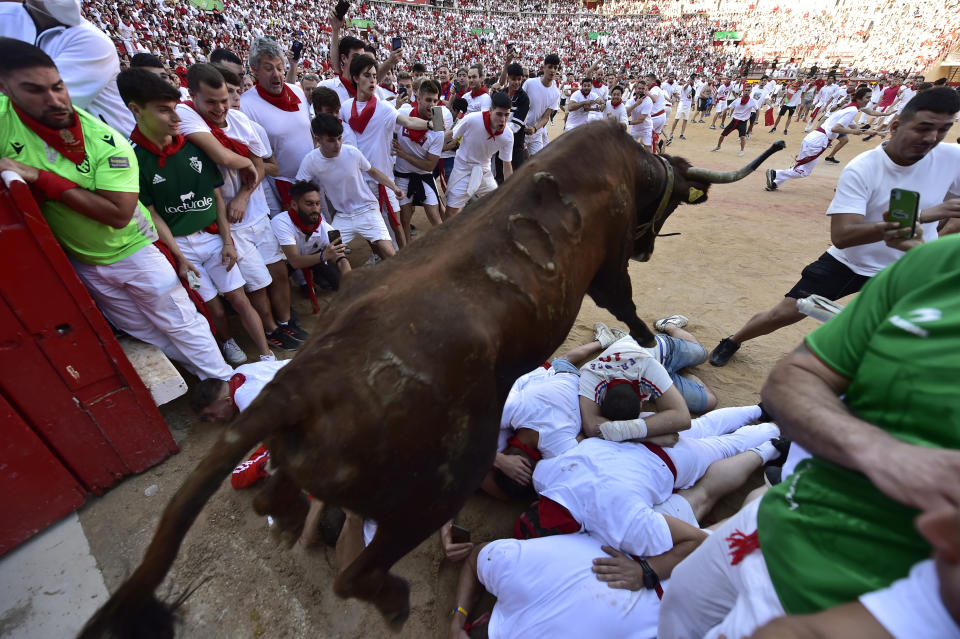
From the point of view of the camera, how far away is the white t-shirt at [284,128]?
470 cm

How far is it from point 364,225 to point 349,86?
223 centimetres

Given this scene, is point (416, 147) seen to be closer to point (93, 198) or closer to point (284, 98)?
point (284, 98)

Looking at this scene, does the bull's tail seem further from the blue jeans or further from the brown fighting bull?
the blue jeans

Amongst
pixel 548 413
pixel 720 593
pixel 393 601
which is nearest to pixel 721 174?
pixel 548 413

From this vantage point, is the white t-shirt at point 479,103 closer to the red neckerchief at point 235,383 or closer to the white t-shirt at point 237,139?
the white t-shirt at point 237,139

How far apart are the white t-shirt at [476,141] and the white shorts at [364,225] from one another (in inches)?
68.7

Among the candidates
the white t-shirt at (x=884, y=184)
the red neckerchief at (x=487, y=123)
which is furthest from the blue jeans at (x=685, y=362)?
the red neckerchief at (x=487, y=123)

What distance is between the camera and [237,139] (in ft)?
13.0

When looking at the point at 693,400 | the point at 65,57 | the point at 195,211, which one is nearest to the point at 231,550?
the point at 195,211

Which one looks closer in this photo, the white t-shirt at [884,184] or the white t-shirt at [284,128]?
the white t-shirt at [884,184]

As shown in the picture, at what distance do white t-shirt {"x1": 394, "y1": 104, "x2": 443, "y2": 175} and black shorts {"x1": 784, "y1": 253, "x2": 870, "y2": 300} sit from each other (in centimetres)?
472

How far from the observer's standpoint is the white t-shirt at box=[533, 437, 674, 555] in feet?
7.43

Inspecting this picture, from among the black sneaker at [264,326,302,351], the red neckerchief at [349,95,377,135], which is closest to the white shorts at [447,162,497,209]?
the red neckerchief at [349,95,377,135]

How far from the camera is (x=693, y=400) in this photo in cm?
372
